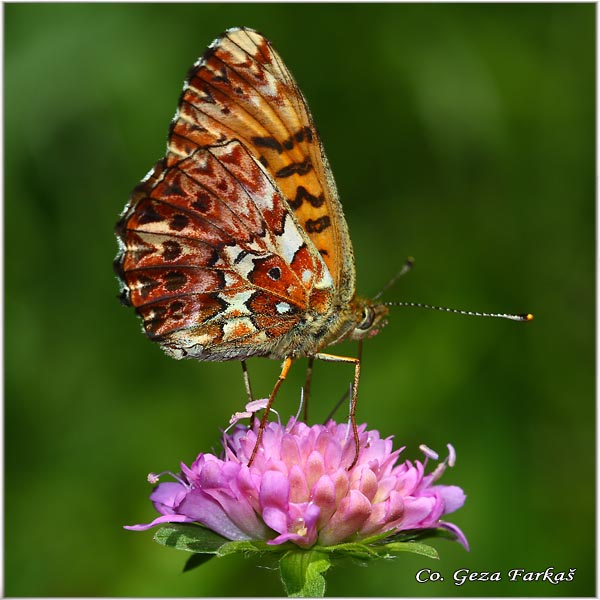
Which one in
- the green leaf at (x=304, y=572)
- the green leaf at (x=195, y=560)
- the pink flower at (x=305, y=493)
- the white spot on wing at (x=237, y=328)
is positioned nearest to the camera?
the green leaf at (x=304, y=572)

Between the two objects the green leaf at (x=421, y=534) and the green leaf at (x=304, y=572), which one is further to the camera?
the green leaf at (x=421, y=534)

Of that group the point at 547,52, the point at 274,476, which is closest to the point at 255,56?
the point at 274,476

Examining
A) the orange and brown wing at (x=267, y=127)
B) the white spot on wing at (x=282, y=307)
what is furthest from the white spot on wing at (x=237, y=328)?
the orange and brown wing at (x=267, y=127)

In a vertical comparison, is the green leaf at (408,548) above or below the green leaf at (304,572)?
above

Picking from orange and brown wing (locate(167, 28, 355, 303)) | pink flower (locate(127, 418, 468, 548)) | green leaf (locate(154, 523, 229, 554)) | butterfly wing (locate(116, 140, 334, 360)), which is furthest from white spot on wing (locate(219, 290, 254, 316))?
green leaf (locate(154, 523, 229, 554))

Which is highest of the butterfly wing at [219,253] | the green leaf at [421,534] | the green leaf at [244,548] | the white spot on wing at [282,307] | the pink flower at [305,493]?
the butterfly wing at [219,253]

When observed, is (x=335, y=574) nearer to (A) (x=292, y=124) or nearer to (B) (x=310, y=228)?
(B) (x=310, y=228)

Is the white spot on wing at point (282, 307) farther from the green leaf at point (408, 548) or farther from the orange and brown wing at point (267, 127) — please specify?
the green leaf at point (408, 548)

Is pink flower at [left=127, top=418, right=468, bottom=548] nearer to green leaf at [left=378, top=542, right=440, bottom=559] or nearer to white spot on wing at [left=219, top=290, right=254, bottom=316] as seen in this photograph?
green leaf at [left=378, top=542, right=440, bottom=559]
